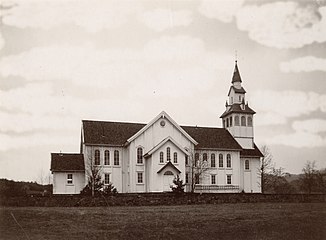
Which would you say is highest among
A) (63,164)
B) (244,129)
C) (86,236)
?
(244,129)

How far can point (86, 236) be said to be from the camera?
652 inches

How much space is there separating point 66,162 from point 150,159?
8.41m

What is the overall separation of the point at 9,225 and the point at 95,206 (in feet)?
28.6

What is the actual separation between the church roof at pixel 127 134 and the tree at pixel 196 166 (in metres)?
1.28

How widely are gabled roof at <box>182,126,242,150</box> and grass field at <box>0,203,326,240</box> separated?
26.4 m

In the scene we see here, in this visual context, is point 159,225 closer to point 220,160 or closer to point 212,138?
point 220,160

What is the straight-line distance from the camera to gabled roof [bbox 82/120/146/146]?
44.1 meters

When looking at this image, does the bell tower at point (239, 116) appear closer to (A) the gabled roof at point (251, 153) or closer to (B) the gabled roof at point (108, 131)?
(A) the gabled roof at point (251, 153)

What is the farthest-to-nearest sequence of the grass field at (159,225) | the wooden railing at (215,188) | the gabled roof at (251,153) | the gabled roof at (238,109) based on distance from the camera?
the gabled roof at (238,109)
the gabled roof at (251,153)
the wooden railing at (215,188)
the grass field at (159,225)

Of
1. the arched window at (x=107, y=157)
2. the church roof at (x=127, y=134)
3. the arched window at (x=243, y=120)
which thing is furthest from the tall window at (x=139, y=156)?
the arched window at (x=243, y=120)

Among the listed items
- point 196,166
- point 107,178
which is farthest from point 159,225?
point 196,166

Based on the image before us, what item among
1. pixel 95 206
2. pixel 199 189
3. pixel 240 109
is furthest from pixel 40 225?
pixel 240 109

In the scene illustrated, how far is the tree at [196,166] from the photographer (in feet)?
151

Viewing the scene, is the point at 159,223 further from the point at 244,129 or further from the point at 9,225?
the point at 244,129
